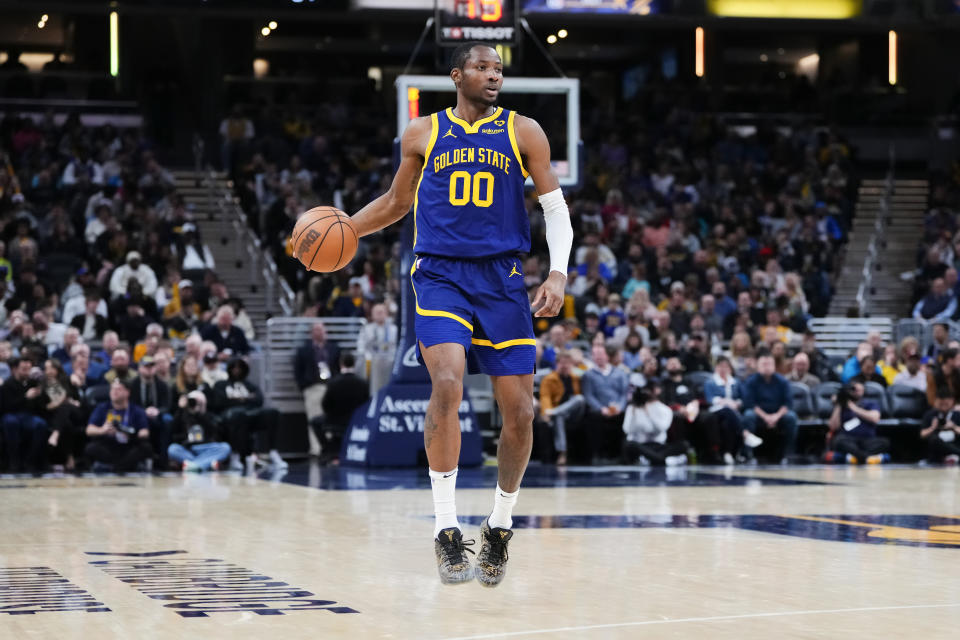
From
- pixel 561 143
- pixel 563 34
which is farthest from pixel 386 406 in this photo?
pixel 563 34

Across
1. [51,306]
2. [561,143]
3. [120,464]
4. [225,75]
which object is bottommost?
[120,464]

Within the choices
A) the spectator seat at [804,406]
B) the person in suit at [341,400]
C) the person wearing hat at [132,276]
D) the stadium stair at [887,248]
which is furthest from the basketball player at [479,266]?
the stadium stair at [887,248]

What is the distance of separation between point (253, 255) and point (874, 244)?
10.7 m

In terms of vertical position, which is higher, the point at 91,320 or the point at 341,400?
the point at 91,320

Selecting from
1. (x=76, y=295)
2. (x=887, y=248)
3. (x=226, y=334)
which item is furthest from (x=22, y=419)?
(x=887, y=248)

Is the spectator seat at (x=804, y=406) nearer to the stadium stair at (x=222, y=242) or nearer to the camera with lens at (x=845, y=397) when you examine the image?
the camera with lens at (x=845, y=397)

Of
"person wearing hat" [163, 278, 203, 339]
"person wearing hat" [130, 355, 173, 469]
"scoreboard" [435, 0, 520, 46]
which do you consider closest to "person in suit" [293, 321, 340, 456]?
"person wearing hat" [163, 278, 203, 339]

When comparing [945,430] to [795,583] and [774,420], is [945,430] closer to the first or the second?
[774,420]

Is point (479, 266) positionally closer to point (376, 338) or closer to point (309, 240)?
point (309, 240)

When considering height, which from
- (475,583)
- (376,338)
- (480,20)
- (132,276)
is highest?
(480,20)

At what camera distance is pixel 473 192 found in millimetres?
5688

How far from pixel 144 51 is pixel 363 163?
19.2 ft

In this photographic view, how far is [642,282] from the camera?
1914 cm

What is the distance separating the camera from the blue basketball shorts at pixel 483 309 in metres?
5.61
